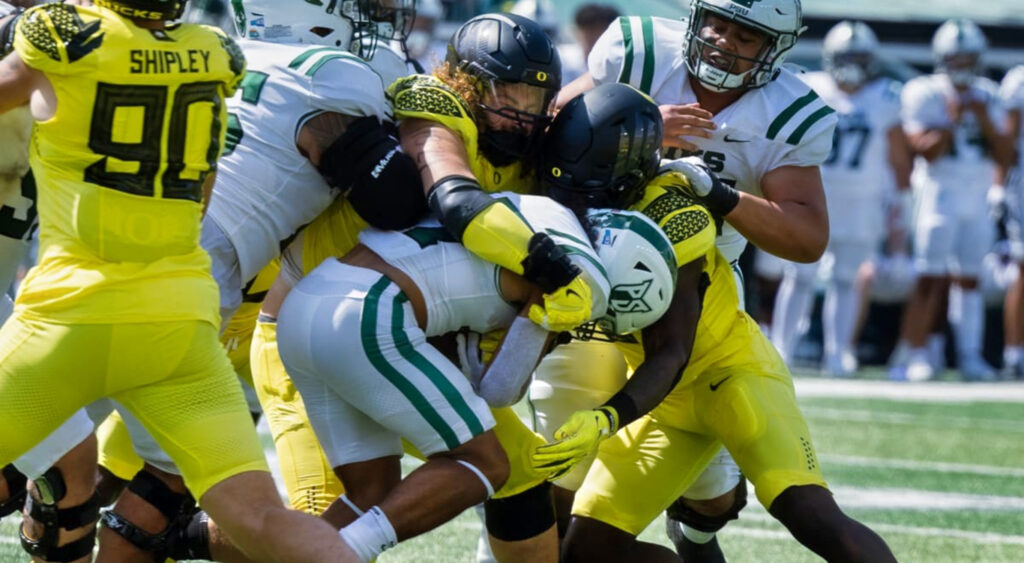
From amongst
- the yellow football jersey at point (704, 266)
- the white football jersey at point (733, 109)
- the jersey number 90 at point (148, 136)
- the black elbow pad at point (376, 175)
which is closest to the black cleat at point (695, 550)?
the yellow football jersey at point (704, 266)

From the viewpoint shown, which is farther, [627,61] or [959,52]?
[959,52]

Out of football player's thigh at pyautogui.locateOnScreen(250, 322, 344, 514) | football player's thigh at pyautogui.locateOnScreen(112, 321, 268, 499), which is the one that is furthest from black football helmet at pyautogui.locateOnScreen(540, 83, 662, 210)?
football player's thigh at pyautogui.locateOnScreen(112, 321, 268, 499)

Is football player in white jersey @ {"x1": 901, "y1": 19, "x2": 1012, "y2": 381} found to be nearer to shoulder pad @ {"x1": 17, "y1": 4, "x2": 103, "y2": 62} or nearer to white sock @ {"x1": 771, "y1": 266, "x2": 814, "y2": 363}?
white sock @ {"x1": 771, "y1": 266, "x2": 814, "y2": 363}

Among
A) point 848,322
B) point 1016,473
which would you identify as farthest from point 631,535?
point 848,322

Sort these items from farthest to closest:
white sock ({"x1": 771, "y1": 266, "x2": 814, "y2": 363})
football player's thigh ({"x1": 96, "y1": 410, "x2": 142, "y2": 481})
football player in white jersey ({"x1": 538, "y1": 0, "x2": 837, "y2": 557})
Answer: white sock ({"x1": 771, "y1": 266, "x2": 814, "y2": 363})
football player's thigh ({"x1": 96, "y1": 410, "x2": 142, "y2": 481})
football player in white jersey ({"x1": 538, "y1": 0, "x2": 837, "y2": 557})

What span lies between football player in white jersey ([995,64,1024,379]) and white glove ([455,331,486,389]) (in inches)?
324

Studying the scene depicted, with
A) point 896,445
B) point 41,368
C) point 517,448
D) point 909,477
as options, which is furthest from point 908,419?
point 41,368

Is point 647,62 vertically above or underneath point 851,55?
above

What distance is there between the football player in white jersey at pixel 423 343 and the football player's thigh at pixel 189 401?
0.26 m

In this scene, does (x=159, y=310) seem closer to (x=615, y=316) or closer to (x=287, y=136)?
(x=287, y=136)

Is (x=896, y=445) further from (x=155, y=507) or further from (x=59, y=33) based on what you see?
(x=59, y=33)

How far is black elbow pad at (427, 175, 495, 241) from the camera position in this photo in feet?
12.2

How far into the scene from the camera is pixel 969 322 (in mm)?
11477

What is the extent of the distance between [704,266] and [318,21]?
1195mm
